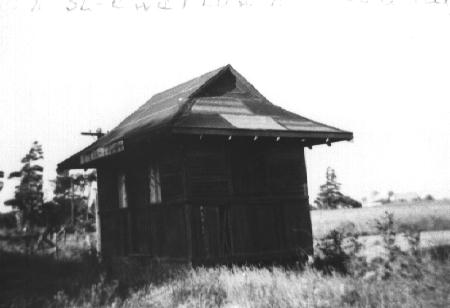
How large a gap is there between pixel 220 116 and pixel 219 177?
4.96 feet

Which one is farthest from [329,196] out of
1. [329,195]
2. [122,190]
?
[122,190]

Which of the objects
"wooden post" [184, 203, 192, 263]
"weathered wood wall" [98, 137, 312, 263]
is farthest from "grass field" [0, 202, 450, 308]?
"weathered wood wall" [98, 137, 312, 263]

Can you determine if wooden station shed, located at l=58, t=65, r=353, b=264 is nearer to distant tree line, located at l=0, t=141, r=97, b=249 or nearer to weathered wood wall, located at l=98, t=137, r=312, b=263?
weathered wood wall, located at l=98, t=137, r=312, b=263

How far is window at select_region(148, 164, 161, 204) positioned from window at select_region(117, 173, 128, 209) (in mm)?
1794

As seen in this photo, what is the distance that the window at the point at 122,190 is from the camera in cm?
1424

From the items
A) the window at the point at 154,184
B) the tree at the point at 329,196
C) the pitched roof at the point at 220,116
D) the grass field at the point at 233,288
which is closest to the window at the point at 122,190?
the pitched roof at the point at 220,116

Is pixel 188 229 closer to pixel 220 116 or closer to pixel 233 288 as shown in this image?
pixel 220 116

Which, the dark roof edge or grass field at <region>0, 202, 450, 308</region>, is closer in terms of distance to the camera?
grass field at <region>0, 202, 450, 308</region>

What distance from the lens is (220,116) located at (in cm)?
1165

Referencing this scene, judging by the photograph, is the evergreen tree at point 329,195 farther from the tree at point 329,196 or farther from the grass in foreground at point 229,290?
the grass in foreground at point 229,290

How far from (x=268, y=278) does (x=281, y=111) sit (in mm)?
5877

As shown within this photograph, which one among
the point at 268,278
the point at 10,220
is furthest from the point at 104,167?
the point at 10,220

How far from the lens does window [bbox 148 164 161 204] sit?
12.3 m

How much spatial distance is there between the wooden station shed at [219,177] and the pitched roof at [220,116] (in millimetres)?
27
